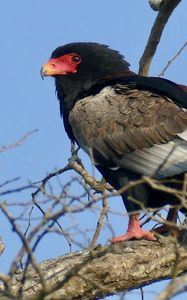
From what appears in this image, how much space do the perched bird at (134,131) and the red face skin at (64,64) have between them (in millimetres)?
456

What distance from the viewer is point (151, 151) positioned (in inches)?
277

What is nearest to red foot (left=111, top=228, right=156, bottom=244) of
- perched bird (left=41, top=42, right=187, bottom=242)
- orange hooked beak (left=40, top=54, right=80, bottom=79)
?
perched bird (left=41, top=42, right=187, bottom=242)

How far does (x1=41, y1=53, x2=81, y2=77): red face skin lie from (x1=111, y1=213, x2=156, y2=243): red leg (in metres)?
1.99

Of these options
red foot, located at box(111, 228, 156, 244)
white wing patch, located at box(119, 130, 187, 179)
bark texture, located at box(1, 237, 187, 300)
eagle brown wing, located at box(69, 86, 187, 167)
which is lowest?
bark texture, located at box(1, 237, 187, 300)

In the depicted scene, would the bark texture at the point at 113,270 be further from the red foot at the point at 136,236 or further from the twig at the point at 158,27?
the twig at the point at 158,27

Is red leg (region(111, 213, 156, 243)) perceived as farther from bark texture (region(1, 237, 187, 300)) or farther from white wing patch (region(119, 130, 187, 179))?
white wing patch (region(119, 130, 187, 179))

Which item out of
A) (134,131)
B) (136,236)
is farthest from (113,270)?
(134,131)

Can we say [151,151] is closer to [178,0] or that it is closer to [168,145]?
[168,145]

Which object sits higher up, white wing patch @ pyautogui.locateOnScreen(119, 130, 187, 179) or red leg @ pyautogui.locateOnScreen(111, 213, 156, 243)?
white wing patch @ pyautogui.locateOnScreen(119, 130, 187, 179)

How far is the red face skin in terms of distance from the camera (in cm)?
823

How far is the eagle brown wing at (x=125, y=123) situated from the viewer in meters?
7.05

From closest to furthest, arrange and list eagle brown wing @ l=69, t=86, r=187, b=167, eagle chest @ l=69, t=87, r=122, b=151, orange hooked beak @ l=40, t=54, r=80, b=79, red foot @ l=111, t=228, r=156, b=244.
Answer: red foot @ l=111, t=228, r=156, b=244 < eagle brown wing @ l=69, t=86, r=187, b=167 < eagle chest @ l=69, t=87, r=122, b=151 < orange hooked beak @ l=40, t=54, r=80, b=79

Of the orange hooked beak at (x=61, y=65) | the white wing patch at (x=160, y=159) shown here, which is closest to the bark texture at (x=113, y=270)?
the white wing patch at (x=160, y=159)

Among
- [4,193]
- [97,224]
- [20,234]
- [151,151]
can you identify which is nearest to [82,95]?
[151,151]
